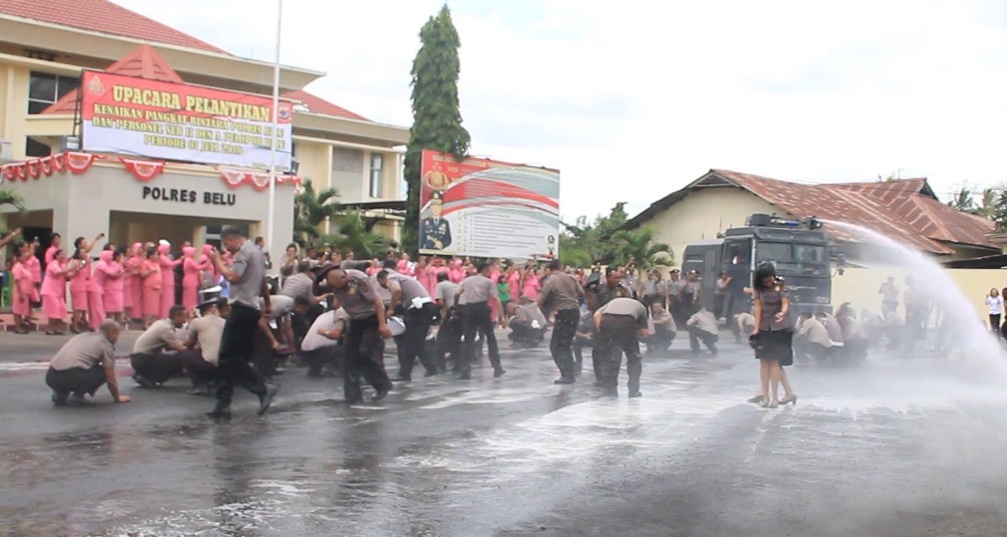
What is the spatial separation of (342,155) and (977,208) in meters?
41.0

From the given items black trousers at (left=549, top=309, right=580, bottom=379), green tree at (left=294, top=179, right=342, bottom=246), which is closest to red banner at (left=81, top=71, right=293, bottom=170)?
green tree at (left=294, top=179, right=342, bottom=246)

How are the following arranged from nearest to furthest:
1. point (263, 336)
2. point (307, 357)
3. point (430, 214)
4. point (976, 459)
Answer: point (976, 459) < point (263, 336) < point (307, 357) < point (430, 214)

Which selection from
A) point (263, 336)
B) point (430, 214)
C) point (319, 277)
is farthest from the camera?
point (430, 214)

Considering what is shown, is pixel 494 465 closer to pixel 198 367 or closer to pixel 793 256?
pixel 198 367

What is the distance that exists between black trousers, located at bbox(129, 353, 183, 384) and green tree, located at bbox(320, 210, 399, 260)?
2138cm

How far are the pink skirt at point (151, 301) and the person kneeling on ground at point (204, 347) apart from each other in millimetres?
8626

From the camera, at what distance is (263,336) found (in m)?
13.1

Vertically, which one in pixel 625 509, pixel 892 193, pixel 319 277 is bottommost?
pixel 625 509

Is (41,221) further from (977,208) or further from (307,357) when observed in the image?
(977,208)

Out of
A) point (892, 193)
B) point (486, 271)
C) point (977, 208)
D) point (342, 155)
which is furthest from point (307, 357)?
point (977, 208)

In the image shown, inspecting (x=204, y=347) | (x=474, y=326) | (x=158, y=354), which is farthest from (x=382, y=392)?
(x=474, y=326)

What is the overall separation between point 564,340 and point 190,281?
912 centimetres

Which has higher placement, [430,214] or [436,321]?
[430,214]

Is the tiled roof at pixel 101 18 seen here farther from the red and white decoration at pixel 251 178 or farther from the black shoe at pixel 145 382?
the black shoe at pixel 145 382
